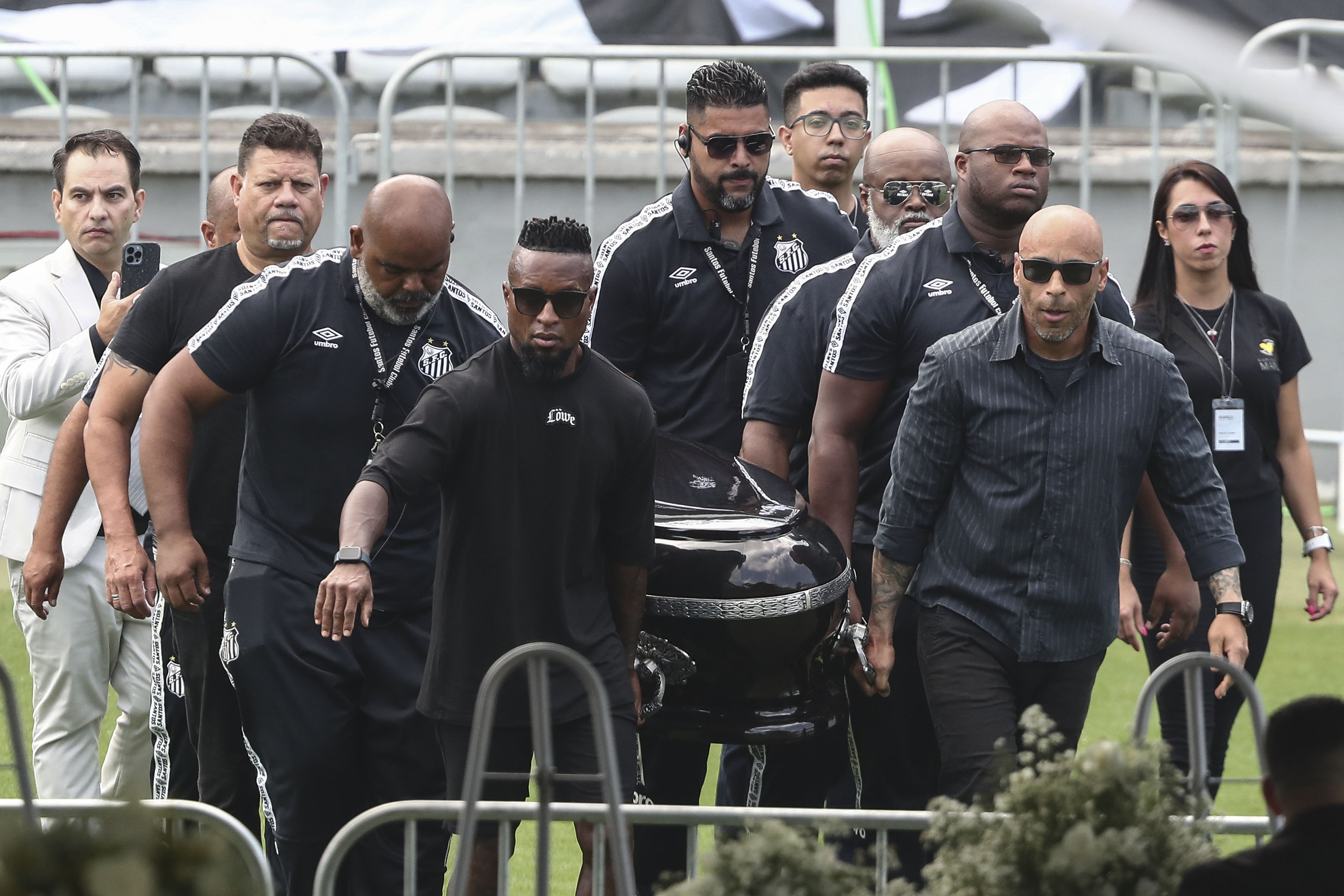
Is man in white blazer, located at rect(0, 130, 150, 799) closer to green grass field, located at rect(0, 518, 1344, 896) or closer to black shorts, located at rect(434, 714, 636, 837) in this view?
green grass field, located at rect(0, 518, 1344, 896)

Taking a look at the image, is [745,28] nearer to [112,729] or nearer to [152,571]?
[112,729]

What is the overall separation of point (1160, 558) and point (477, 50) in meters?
3.98

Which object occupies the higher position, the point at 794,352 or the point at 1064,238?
the point at 1064,238

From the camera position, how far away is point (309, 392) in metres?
4.24

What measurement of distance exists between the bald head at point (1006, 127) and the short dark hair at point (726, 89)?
2.09ft

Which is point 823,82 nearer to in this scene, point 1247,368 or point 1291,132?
point 1247,368

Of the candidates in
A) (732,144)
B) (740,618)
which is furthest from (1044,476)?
(732,144)

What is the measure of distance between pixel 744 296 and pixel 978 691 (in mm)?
1397

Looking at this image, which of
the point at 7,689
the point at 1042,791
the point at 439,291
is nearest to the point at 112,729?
the point at 439,291

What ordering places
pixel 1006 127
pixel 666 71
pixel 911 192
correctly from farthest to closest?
pixel 666 71
pixel 911 192
pixel 1006 127

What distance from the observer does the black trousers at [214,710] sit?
4.64 meters

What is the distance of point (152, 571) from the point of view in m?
4.68

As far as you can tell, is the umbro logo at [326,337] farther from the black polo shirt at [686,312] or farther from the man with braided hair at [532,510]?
the black polo shirt at [686,312]

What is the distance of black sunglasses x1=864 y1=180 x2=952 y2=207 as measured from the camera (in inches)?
213
